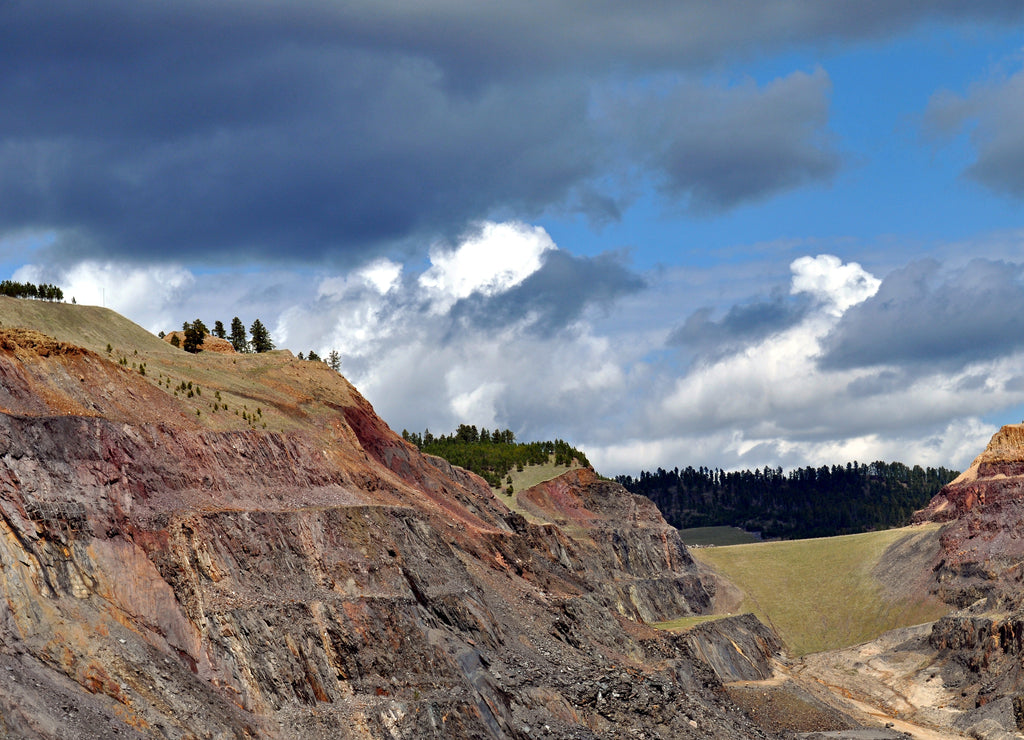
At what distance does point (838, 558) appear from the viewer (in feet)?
542

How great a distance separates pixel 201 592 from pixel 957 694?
7812 centimetres

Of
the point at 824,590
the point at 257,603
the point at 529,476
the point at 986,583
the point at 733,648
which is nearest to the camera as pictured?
the point at 257,603

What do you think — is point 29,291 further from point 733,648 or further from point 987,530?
point 987,530

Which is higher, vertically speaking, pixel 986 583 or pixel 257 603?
pixel 257 603

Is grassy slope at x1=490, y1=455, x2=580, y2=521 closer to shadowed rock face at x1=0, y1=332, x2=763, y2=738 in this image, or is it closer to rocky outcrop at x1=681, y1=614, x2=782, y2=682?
rocky outcrop at x1=681, y1=614, x2=782, y2=682

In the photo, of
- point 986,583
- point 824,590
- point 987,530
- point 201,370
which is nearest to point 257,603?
point 201,370

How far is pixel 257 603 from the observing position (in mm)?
59625

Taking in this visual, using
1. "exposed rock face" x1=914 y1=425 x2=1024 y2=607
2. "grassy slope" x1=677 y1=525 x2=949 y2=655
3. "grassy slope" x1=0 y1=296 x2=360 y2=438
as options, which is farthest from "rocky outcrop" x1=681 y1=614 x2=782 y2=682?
"grassy slope" x1=0 y1=296 x2=360 y2=438

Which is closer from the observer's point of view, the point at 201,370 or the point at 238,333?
the point at 201,370

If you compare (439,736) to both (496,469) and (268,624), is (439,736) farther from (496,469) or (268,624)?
(496,469)

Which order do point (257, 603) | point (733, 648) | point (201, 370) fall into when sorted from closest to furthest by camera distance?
point (257, 603)
point (201, 370)
point (733, 648)

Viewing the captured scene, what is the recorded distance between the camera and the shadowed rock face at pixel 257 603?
49688mm

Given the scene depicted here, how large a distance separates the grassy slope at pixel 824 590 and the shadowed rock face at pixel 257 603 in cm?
5944

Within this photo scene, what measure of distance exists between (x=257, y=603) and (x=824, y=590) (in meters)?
113
